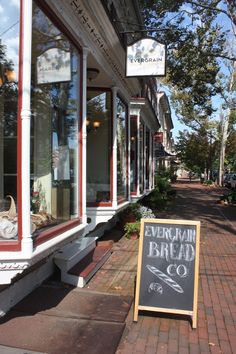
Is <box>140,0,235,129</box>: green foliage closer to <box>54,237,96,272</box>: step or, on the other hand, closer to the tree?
<box>54,237,96,272</box>: step

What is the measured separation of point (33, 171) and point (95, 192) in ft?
13.0

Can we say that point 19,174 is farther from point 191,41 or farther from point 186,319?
point 191,41

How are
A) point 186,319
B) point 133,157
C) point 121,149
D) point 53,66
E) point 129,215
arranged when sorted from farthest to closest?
point 133,157 → point 129,215 → point 121,149 → point 53,66 → point 186,319

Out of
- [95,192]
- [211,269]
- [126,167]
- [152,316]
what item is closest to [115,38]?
[95,192]

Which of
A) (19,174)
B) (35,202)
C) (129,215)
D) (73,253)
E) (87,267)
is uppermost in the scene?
(19,174)

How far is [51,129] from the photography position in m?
6.00

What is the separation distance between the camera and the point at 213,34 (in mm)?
14094

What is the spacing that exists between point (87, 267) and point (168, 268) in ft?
6.52

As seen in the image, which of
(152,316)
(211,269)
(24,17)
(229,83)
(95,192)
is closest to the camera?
(24,17)

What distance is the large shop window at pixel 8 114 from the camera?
4367mm

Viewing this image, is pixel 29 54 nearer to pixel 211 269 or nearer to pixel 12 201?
pixel 12 201

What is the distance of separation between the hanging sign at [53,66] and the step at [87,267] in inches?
106

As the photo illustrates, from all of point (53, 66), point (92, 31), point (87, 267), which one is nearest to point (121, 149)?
point (92, 31)

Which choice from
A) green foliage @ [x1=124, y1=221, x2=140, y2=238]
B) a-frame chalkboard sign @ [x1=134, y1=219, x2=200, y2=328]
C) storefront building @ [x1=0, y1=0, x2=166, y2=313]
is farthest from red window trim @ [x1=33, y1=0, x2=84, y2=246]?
green foliage @ [x1=124, y1=221, x2=140, y2=238]
